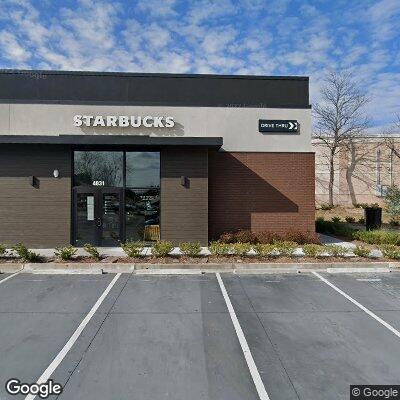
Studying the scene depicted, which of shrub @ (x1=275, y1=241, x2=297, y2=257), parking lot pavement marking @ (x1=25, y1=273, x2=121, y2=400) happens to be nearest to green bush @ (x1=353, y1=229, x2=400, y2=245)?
shrub @ (x1=275, y1=241, x2=297, y2=257)

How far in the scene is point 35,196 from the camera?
1276 centimetres

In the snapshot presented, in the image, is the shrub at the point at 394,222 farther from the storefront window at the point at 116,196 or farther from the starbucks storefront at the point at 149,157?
the storefront window at the point at 116,196

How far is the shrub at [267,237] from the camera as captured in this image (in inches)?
531

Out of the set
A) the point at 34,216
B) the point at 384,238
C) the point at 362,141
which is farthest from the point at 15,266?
the point at 362,141

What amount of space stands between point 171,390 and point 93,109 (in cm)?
1249

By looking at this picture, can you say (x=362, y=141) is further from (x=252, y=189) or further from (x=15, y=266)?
(x=15, y=266)

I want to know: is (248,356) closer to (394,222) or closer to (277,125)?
(277,125)

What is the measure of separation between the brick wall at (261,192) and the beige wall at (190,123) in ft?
1.83

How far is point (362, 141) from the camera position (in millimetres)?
36188

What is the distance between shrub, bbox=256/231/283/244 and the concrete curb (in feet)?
12.0

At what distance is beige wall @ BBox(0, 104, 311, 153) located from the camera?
43.8 ft

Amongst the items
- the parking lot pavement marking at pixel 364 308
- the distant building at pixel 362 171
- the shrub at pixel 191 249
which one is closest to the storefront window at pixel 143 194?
the shrub at pixel 191 249

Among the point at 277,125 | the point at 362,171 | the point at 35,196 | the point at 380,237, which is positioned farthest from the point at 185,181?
the point at 362,171

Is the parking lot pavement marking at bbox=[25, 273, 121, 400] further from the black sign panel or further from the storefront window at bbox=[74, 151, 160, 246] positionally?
the black sign panel
